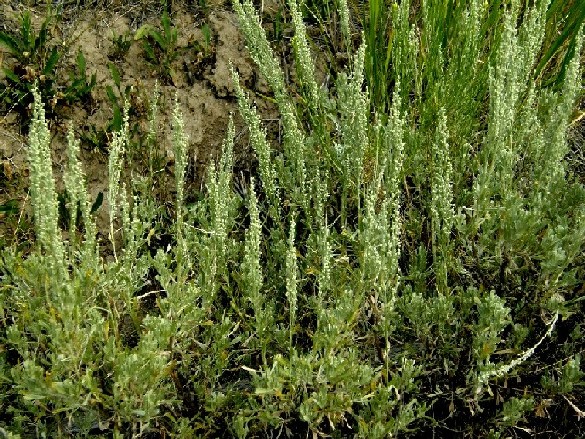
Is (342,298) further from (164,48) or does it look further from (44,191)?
(164,48)

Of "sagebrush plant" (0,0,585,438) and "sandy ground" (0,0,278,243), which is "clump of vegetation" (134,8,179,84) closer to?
→ "sandy ground" (0,0,278,243)

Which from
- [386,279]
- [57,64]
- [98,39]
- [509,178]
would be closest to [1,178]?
[57,64]

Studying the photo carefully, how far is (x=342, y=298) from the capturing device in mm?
2262

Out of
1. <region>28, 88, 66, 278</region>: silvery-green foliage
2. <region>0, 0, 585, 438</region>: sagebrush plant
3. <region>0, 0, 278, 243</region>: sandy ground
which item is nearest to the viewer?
<region>28, 88, 66, 278</region>: silvery-green foliage

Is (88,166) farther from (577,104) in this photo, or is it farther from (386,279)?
(577,104)

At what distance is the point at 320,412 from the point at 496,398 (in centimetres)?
61

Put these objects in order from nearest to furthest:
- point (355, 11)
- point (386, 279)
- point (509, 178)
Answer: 1. point (386, 279)
2. point (509, 178)
3. point (355, 11)

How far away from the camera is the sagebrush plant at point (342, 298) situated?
83.0 inches

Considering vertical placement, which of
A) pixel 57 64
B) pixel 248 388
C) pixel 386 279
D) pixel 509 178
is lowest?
pixel 248 388

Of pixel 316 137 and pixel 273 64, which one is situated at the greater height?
pixel 273 64

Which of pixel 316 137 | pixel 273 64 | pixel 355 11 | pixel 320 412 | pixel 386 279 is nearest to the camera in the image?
pixel 320 412

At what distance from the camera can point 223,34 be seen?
3.66 metres

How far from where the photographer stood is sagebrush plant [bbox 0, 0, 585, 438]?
6.91ft

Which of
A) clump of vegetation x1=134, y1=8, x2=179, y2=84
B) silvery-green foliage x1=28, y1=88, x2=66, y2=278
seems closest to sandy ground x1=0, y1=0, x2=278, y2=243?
clump of vegetation x1=134, y1=8, x2=179, y2=84
